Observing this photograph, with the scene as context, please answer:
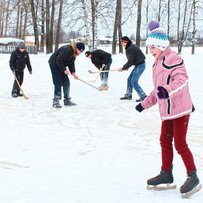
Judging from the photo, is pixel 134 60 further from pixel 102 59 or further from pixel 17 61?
pixel 17 61

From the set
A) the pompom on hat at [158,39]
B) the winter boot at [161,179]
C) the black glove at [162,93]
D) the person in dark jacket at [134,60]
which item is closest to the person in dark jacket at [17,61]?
the person in dark jacket at [134,60]

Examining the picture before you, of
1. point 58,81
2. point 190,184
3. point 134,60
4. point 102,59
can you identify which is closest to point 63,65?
point 58,81

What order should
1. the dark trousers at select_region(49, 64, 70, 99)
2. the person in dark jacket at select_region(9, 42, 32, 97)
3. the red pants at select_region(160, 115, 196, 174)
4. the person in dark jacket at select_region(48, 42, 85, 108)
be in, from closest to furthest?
the red pants at select_region(160, 115, 196, 174) < the person in dark jacket at select_region(48, 42, 85, 108) < the dark trousers at select_region(49, 64, 70, 99) < the person in dark jacket at select_region(9, 42, 32, 97)

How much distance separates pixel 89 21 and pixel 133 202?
24222 millimetres

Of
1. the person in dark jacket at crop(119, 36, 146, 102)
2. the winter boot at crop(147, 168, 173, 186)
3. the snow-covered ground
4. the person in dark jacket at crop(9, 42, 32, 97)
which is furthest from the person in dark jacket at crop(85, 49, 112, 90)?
the winter boot at crop(147, 168, 173, 186)

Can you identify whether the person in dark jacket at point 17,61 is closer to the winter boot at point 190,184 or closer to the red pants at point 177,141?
the red pants at point 177,141

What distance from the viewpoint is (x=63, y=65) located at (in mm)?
9305

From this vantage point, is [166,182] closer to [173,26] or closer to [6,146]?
[6,146]

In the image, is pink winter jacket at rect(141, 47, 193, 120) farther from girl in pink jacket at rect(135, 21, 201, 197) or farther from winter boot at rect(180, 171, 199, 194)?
winter boot at rect(180, 171, 199, 194)

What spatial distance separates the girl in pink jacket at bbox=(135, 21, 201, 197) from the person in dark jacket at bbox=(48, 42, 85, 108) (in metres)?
4.86

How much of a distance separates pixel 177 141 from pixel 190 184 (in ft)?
1.43

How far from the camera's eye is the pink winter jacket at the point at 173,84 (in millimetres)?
3992

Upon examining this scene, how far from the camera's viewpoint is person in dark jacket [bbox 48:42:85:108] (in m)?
9.19

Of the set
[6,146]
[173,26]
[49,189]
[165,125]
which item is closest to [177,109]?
[165,125]
